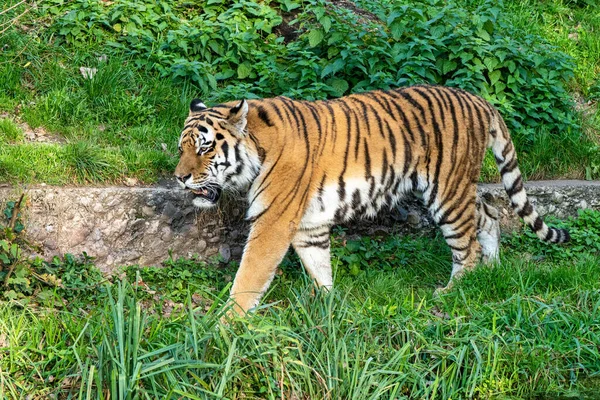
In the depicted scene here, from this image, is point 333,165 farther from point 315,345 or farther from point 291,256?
point 315,345

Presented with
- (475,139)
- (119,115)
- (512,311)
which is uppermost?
(475,139)

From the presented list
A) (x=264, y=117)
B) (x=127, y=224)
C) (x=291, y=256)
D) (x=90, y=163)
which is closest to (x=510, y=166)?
(x=291, y=256)

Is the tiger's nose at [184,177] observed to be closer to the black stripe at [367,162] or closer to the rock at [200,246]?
the rock at [200,246]

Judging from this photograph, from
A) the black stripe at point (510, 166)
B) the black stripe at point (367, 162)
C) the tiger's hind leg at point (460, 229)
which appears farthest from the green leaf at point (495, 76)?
the black stripe at point (367, 162)

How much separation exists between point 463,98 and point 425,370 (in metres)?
2.24

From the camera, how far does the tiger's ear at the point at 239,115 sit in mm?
5094

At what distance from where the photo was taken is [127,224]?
234 inches

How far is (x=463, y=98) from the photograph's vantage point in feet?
18.9

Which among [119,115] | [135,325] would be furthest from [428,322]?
[119,115]

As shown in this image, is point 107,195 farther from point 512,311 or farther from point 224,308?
point 512,311

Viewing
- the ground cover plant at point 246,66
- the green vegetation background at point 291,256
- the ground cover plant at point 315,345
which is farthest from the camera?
the ground cover plant at point 246,66

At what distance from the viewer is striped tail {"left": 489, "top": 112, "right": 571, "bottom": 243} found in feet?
19.3

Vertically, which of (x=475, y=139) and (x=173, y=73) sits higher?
(x=475, y=139)

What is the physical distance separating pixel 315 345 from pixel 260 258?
922mm
